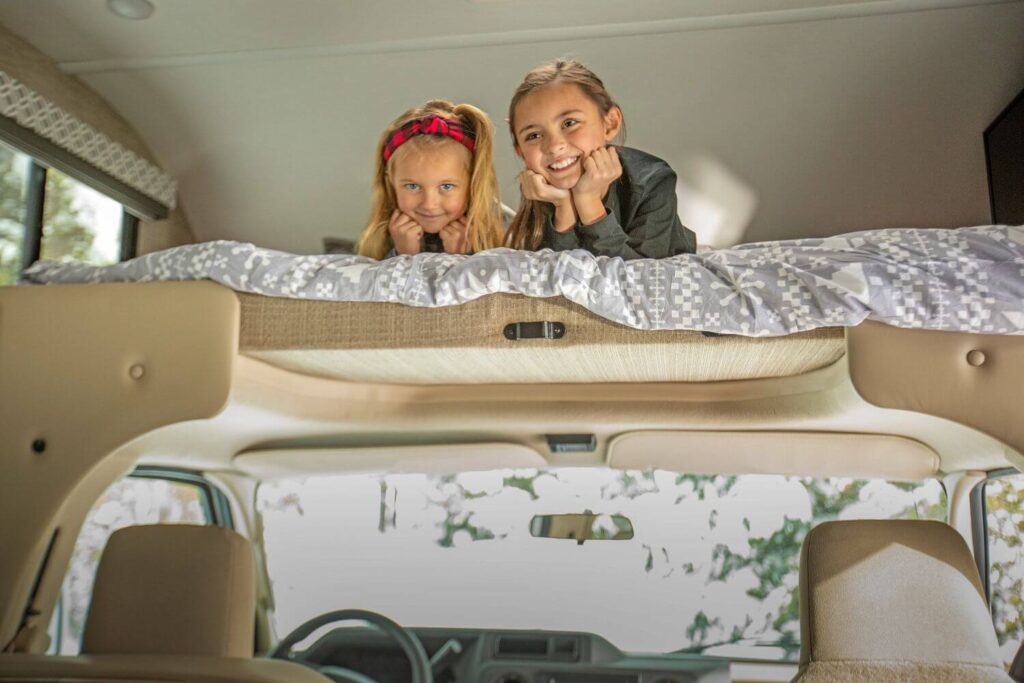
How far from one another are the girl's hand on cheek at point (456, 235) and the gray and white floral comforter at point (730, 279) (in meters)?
0.48

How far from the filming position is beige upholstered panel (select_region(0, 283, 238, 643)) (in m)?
1.09

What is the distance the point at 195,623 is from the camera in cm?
117

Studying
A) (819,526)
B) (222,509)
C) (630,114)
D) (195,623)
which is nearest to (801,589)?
(819,526)

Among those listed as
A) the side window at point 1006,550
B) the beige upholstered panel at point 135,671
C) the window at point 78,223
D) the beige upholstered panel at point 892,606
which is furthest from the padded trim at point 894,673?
the window at point 78,223

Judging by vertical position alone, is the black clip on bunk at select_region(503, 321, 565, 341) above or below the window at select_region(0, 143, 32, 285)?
below

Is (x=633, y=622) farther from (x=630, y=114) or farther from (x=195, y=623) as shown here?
(x=630, y=114)

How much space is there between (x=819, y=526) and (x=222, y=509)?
1.01 metres

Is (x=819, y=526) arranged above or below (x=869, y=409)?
below

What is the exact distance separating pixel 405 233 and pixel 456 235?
100mm

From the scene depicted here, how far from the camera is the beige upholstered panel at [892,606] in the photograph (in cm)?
109

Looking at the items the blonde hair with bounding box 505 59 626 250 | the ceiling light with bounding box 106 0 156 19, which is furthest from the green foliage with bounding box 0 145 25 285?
the blonde hair with bounding box 505 59 626 250

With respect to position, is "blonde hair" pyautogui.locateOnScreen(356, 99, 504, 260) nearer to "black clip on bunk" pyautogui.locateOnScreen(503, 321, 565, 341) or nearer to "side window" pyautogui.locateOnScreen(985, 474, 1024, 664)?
"black clip on bunk" pyautogui.locateOnScreen(503, 321, 565, 341)

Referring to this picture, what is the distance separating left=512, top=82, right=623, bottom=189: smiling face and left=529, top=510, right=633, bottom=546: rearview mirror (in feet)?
1.99

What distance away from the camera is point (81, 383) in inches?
44.1
